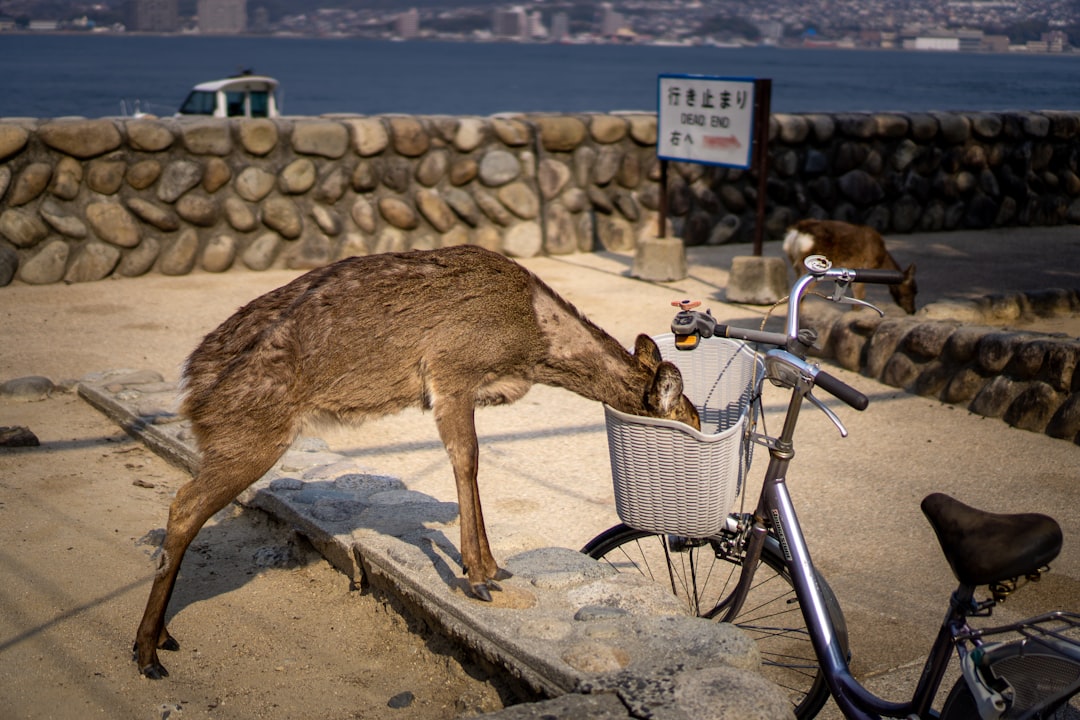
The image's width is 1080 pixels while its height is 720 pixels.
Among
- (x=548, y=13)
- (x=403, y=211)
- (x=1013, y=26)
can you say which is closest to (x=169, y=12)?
(x=548, y=13)

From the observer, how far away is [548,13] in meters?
187

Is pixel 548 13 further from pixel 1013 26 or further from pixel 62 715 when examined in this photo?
pixel 62 715

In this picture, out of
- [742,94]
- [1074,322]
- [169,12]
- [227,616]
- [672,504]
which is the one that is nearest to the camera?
[672,504]

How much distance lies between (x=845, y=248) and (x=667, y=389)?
242 inches

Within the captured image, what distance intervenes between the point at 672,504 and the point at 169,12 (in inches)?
6847

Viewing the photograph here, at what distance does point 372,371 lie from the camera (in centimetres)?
387

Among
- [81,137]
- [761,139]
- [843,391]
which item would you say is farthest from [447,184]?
[843,391]

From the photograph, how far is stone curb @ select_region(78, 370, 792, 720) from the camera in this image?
309 cm

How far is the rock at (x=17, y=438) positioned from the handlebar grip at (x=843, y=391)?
15.1ft

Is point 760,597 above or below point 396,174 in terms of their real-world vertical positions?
below

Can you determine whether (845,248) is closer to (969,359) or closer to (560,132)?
(969,359)

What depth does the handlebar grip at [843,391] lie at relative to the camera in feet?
9.76

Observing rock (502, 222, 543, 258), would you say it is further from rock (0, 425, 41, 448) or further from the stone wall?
rock (0, 425, 41, 448)

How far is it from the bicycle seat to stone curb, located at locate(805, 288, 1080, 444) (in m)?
4.17
